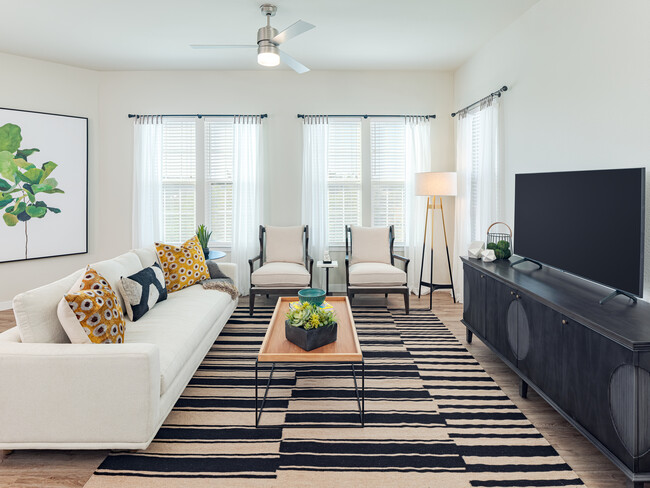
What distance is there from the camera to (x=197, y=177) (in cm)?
563

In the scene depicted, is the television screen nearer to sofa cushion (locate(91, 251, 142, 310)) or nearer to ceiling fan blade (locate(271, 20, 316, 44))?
ceiling fan blade (locate(271, 20, 316, 44))

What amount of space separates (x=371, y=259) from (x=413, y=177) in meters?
1.27

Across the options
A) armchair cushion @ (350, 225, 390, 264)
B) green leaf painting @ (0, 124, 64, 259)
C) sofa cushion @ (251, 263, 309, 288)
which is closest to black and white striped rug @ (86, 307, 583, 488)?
sofa cushion @ (251, 263, 309, 288)

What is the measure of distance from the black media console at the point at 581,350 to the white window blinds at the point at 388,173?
2507 millimetres

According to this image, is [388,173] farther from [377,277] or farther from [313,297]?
[313,297]

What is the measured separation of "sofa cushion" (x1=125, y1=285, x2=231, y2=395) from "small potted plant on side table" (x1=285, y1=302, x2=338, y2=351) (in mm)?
663

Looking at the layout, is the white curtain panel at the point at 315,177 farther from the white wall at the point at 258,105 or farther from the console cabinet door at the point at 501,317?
the console cabinet door at the point at 501,317

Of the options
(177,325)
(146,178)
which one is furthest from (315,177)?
(177,325)

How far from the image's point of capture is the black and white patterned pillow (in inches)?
115

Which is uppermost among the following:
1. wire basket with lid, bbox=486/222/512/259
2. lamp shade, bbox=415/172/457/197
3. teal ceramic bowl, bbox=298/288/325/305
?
lamp shade, bbox=415/172/457/197

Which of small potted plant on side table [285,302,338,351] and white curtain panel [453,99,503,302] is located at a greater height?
white curtain panel [453,99,503,302]

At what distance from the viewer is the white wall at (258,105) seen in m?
5.55

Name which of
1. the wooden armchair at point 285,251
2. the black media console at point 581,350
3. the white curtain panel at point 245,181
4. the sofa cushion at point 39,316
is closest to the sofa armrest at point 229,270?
the wooden armchair at point 285,251

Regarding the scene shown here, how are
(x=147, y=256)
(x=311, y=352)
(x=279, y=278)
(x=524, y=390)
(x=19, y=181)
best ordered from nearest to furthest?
(x=311, y=352) < (x=524, y=390) < (x=147, y=256) < (x=279, y=278) < (x=19, y=181)
